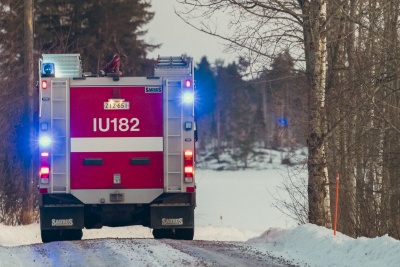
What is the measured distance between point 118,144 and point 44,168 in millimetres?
1462

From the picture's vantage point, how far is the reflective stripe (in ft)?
52.0

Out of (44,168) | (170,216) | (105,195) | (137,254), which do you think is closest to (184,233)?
(170,216)

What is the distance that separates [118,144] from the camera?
15898mm

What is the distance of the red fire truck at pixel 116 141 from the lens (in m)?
15.8

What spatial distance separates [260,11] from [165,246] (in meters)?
5.28

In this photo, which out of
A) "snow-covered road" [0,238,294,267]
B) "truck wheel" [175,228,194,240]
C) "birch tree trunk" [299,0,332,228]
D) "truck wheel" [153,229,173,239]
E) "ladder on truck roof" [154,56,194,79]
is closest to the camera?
"snow-covered road" [0,238,294,267]

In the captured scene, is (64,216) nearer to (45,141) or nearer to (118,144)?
(45,141)

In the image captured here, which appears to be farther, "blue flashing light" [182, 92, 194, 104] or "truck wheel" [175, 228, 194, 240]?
"truck wheel" [175, 228, 194, 240]

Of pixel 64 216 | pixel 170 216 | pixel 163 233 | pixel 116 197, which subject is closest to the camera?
pixel 116 197

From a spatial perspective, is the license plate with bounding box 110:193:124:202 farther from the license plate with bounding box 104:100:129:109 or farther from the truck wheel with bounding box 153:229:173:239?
the truck wheel with bounding box 153:229:173:239

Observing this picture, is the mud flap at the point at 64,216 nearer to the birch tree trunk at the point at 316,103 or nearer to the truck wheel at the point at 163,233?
the truck wheel at the point at 163,233

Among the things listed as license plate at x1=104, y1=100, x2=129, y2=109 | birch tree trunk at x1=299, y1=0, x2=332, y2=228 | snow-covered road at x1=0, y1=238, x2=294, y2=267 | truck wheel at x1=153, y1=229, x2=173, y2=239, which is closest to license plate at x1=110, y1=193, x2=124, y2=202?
snow-covered road at x1=0, y1=238, x2=294, y2=267

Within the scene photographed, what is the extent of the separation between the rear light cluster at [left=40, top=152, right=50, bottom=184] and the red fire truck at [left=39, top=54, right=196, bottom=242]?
0.02 metres

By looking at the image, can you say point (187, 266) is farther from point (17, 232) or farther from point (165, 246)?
point (17, 232)
